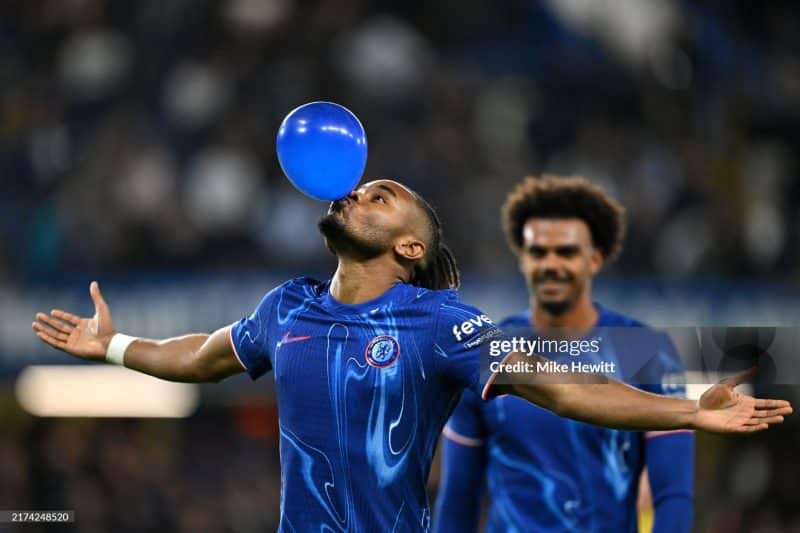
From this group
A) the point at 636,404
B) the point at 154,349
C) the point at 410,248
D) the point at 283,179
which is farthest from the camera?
the point at 283,179

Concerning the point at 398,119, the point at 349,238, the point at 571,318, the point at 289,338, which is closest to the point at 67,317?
the point at 289,338

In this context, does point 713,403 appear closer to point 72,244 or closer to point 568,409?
point 568,409

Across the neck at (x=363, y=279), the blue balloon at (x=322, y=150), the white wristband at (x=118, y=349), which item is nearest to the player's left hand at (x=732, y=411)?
the neck at (x=363, y=279)

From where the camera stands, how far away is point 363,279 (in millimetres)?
4602

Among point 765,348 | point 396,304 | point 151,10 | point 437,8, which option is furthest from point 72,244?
point 396,304

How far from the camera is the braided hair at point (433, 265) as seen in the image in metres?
4.85

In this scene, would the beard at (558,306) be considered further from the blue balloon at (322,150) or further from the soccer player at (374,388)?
the blue balloon at (322,150)

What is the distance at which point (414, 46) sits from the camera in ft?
43.0

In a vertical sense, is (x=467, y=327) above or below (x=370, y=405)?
above

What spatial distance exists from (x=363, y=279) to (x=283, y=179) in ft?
24.4

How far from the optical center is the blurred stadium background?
11289 mm

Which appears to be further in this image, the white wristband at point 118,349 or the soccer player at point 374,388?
the white wristband at point 118,349

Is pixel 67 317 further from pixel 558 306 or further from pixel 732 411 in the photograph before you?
pixel 732 411

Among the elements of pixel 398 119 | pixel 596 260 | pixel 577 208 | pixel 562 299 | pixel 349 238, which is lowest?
pixel 349 238
